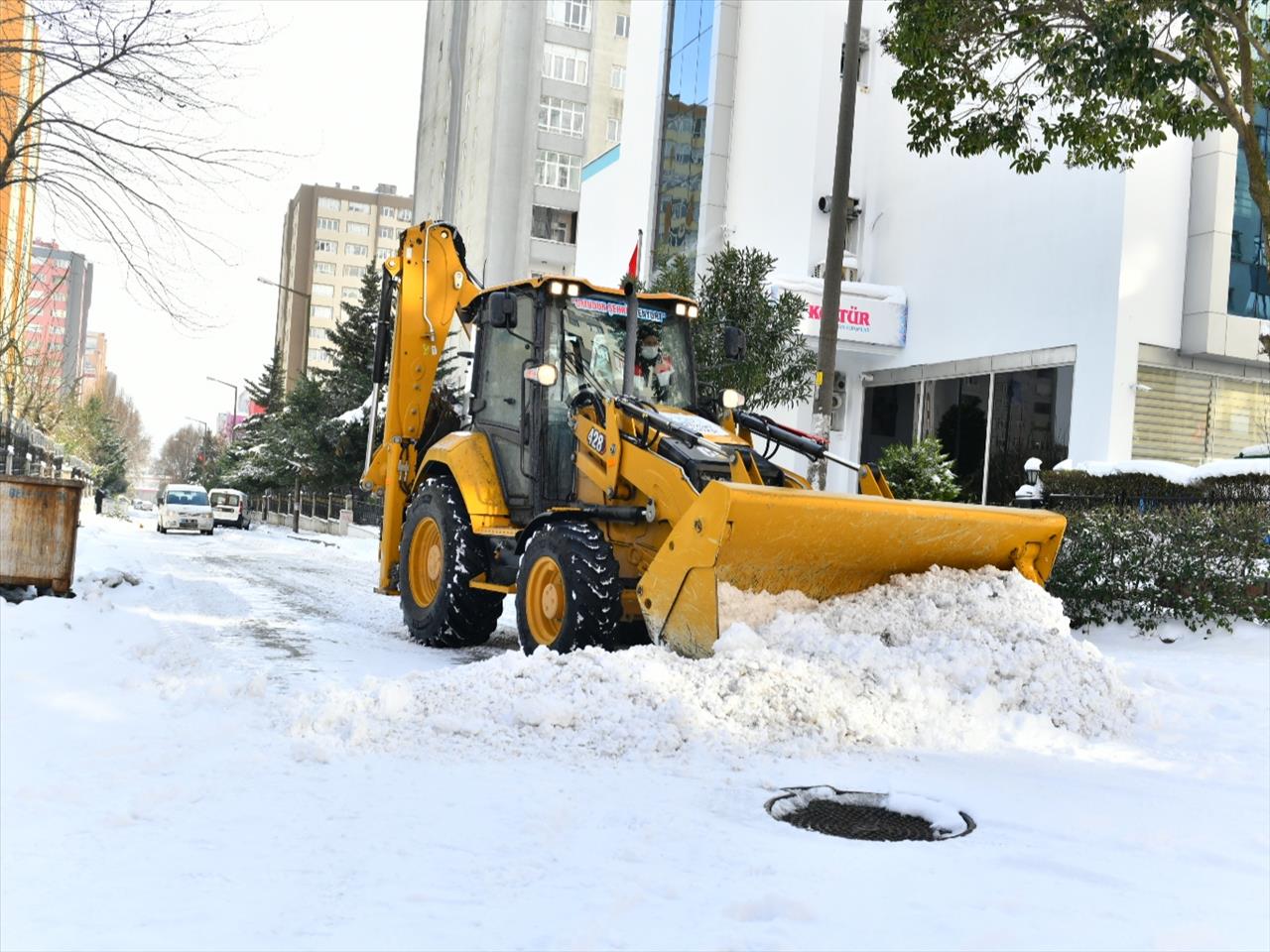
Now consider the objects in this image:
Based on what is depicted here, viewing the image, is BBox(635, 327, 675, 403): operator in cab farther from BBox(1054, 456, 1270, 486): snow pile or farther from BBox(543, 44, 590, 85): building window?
BBox(543, 44, 590, 85): building window

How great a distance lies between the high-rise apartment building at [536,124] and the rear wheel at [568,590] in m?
48.6

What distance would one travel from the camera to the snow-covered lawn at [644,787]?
3.41 m

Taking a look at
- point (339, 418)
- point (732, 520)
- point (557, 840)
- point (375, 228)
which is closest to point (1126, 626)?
point (732, 520)

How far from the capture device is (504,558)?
8.69 m

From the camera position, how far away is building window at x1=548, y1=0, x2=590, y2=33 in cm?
5878

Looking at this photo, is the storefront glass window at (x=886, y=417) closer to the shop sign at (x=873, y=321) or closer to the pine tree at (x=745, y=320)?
the shop sign at (x=873, y=321)

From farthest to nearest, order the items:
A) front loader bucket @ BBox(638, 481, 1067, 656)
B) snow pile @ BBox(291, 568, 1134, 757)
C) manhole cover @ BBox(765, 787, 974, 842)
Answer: front loader bucket @ BBox(638, 481, 1067, 656), snow pile @ BBox(291, 568, 1134, 757), manhole cover @ BBox(765, 787, 974, 842)

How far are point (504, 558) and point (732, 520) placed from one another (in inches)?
110

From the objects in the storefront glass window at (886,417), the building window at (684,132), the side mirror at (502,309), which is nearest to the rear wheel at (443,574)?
the side mirror at (502,309)

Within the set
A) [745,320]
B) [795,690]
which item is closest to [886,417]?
[745,320]

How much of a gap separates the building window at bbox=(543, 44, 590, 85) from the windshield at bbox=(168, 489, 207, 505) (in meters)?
32.7

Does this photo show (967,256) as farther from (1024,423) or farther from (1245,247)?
(1245,247)

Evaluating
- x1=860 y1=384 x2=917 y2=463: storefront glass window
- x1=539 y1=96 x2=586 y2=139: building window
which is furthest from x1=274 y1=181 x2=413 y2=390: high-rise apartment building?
x1=860 y1=384 x2=917 y2=463: storefront glass window

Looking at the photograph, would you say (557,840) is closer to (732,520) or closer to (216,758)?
(216,758)
